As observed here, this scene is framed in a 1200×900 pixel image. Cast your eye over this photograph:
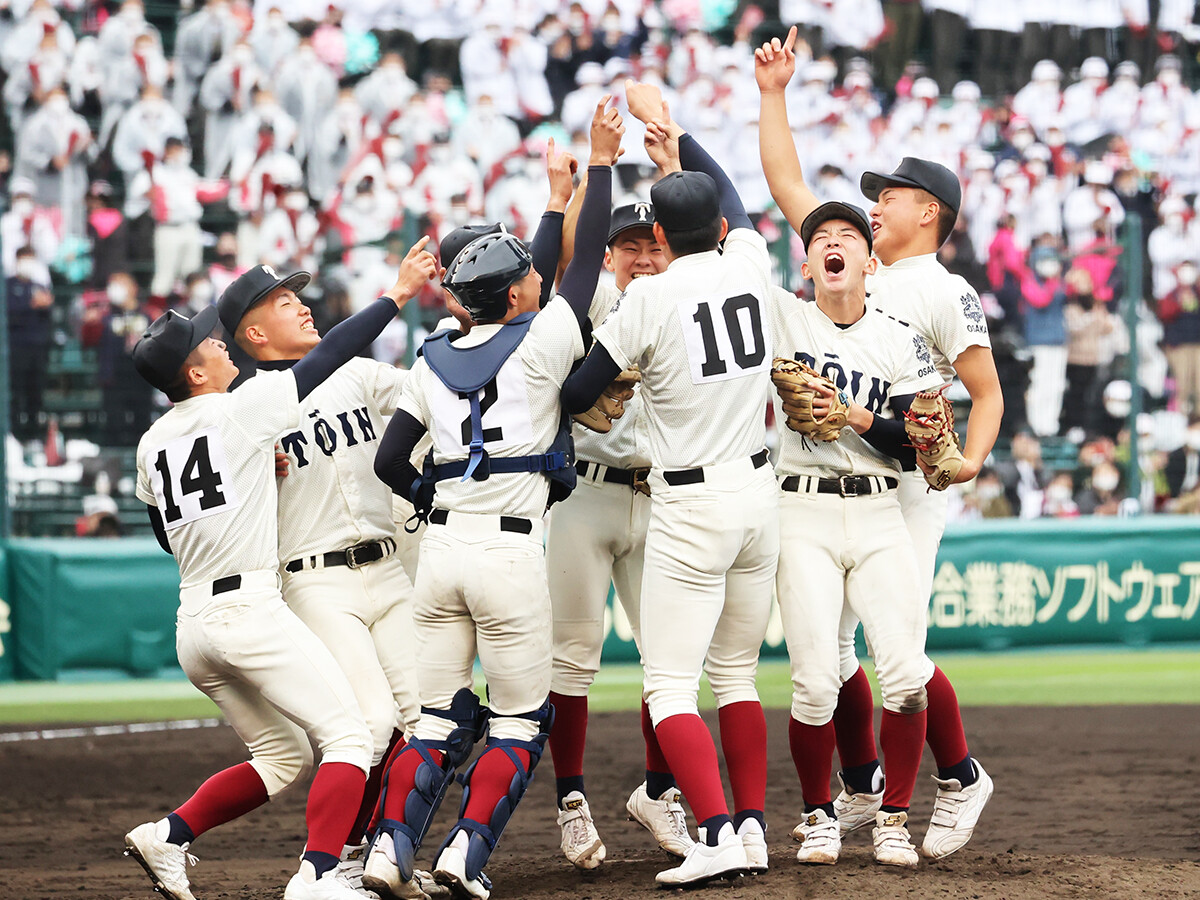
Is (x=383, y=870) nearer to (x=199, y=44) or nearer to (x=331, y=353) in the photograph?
(x=331, y=353)

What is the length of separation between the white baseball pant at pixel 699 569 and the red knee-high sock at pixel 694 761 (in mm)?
48

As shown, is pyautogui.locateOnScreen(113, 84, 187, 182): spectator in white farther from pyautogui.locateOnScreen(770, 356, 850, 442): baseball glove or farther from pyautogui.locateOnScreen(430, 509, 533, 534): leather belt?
pyautogui.locateOnScreen(770, 356, 850, 442): baseball glove

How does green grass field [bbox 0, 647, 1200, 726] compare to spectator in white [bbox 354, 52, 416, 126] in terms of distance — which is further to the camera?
spectator in white [bbox 354, 52, 416, 126]

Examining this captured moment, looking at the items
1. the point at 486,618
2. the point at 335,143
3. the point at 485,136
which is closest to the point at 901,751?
the point at 486,618

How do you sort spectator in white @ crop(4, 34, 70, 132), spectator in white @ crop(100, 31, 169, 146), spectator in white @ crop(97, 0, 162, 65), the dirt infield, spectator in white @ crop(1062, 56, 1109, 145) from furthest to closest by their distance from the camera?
spectator in white @ crop(1062, 56, 1109, 145)
spectator in white @ crop(97, 0, 162, 65)
spectator in white @ crop(100, 31, 169, 146)
spectator in white @ crop(4, 34, 70, 132)
the dirt infield

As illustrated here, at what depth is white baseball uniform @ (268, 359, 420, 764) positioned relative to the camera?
4.71 m

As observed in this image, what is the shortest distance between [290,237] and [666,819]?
8.42m

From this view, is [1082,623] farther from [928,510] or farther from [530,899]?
[530,899]

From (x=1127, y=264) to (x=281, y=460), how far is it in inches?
319

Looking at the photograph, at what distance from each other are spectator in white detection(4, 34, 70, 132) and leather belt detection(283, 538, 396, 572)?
32.0ft

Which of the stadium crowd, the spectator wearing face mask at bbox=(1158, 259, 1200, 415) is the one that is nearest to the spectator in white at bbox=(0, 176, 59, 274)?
the stadium crowd

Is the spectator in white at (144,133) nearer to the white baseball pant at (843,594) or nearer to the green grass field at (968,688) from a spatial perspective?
the green grass field at (968,688)

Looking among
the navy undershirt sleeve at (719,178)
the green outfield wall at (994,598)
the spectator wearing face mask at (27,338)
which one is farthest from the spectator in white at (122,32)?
the navy undershirt sleeve at (719,178)

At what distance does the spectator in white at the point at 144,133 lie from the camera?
1276 cm
